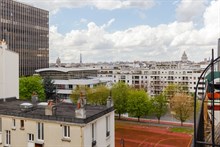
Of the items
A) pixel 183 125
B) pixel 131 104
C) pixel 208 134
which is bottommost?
pixel 183 125

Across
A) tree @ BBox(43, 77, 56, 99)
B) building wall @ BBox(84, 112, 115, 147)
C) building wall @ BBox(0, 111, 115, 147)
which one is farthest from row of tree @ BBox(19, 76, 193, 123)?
building wall @ BBox(0, 111, 115, 147)

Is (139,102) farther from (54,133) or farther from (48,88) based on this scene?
(54,133)

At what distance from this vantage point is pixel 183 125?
48.5m

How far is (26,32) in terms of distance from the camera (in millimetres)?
90688

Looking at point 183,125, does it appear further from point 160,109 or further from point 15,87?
point 15,87

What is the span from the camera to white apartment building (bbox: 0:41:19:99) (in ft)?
79.0

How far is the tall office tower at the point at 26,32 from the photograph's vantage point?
8444cm

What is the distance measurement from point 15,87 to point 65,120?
39.9 feet

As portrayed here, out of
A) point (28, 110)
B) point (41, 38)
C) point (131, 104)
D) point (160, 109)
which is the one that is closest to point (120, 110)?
point (131, 104)

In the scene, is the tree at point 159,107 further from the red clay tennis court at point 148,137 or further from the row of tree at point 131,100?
the red clay tennis court at point 148,137

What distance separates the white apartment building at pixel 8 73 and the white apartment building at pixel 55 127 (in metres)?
6.57

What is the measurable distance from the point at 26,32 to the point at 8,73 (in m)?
69.6

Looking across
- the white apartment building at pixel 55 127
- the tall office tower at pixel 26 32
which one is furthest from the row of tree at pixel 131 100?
the tall office tower at pixel 26 32

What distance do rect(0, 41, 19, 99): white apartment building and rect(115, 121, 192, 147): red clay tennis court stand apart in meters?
15.5
